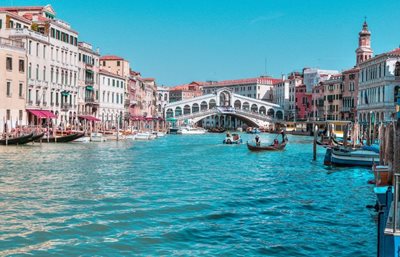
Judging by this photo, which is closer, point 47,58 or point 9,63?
point 9,63

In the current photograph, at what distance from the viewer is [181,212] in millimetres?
9055

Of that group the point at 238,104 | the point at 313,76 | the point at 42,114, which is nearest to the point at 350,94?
the point at 313,76

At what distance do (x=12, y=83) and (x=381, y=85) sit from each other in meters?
22.5

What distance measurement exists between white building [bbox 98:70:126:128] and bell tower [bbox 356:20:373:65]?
2186 centimetres

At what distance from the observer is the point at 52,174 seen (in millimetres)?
13977

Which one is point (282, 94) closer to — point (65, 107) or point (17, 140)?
point (65, 107)

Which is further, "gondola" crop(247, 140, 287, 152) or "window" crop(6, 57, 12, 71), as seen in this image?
"window" crop(6, 57, 12, 71)

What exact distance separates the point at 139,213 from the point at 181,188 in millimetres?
3113

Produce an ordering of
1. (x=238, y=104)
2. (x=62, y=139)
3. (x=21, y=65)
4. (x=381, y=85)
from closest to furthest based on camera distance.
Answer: (x=62, y=139) < (x=21, y=65) < (x=381, y=85) < (x=238, y=104)

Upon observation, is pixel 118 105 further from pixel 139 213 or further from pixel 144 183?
pixel 139 213

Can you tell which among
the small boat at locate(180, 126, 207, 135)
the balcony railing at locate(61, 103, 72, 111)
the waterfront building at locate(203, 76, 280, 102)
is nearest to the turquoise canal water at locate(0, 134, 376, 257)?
the balcony railing at locate(61, 103, 72, 111)

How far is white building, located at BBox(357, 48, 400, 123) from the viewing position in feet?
115

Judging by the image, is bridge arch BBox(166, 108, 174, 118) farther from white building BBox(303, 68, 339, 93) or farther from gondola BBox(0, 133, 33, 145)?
gondola BBox(0, 133, 33, 145)

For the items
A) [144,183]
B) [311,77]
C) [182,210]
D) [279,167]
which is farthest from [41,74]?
[311,77]
